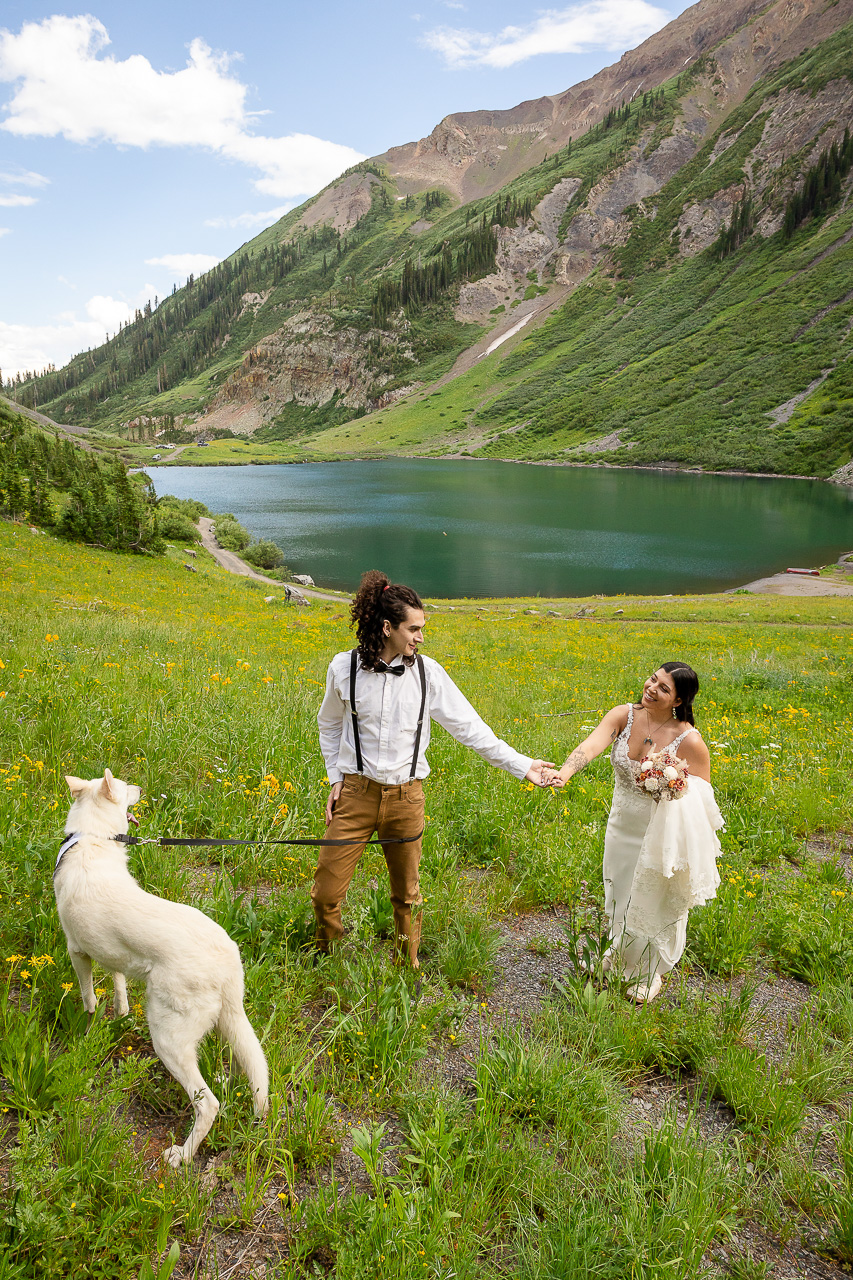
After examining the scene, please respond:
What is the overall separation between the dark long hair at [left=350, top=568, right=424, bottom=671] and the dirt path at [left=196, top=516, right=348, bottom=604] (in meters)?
26.1

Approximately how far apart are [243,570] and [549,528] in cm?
3284

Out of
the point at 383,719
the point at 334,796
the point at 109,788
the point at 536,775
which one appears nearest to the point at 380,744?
the point at 383,719

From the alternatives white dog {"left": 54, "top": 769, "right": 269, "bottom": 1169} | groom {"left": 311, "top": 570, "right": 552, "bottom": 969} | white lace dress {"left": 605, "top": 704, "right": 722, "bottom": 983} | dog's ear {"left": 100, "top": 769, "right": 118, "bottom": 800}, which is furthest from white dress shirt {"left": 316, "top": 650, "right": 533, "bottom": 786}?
white lace dress {"left": 605, "top": 704, "right": 722, "bottom": 983}

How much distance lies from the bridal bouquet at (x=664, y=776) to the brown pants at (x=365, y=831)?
5.14ft

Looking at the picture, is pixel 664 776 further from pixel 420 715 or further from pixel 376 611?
pixel 376 611

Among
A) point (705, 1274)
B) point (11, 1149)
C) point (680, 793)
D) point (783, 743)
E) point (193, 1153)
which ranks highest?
point (680, 793)

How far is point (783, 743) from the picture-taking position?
9.70 metres

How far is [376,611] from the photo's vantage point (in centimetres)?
369

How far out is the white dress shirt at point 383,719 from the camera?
12.3ft

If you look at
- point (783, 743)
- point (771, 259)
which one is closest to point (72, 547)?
point (783, 743)

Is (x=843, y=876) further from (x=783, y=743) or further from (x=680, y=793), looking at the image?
(x=783, y=743)

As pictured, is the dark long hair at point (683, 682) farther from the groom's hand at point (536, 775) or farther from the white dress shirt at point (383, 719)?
the white dress shirt at point (383, 719)

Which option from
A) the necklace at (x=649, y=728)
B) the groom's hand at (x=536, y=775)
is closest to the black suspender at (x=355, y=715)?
the groom's hand at (x=536, y=775)

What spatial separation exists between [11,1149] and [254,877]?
2420 mm
